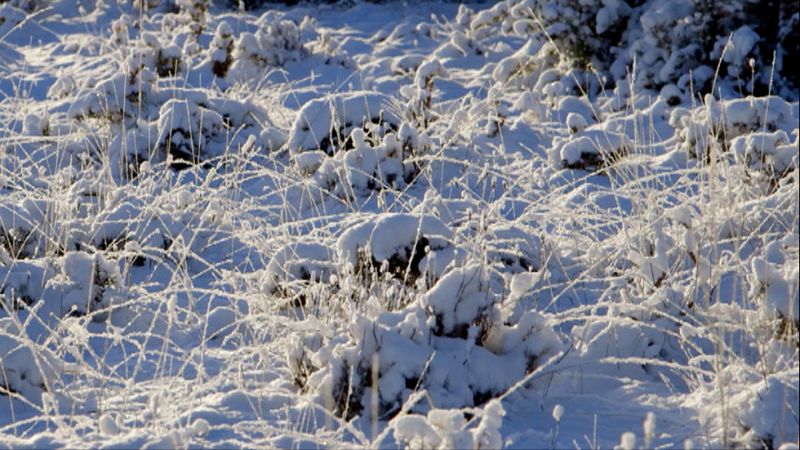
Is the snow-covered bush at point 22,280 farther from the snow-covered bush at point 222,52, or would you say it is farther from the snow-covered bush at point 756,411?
the snow-covered bush at point 222,52

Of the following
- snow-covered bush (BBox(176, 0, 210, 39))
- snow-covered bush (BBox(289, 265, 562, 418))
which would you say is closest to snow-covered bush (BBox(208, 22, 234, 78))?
snow-covered bush (BBox(176, 0, 210, 39))

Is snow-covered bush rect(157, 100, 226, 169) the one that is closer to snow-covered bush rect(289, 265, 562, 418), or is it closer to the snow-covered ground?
the snow-covered ground

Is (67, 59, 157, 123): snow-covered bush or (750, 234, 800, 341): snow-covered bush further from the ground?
(750, 234, 800, 341): snow-covered bush

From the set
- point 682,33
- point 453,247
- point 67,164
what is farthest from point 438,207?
point 682,33

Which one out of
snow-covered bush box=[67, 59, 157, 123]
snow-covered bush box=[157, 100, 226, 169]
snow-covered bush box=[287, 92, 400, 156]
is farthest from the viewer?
snow-covered bush box=[67, 59, 157, 123]

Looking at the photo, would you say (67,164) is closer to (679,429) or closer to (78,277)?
(78,277)

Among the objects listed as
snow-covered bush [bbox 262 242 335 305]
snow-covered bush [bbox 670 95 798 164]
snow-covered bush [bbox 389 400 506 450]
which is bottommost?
snow-covered bush [bbox 262 242 335 305]

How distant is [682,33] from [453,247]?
14.5ft

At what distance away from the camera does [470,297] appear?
10.4 feet

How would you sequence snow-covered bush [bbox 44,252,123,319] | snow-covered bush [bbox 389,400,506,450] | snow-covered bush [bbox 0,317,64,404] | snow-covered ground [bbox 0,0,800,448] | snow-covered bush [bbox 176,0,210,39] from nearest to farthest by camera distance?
1. snow-covered bush [bbox 389,400,506,450]
2. snow-covered ground [bbox 0,0,800,448]
3. snow-covered bush [bbox 0,317,64,404]
4. snow-covered bush [bbox 44,252,123,319]
5. snow-covered bush [bbox 176,0,210,39]

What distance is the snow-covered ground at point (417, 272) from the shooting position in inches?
115

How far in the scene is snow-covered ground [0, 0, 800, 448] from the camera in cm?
292

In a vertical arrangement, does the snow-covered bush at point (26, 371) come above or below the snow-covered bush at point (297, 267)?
below

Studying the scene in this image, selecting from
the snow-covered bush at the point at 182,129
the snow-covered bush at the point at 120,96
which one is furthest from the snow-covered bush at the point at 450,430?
the snow-covered bush at the point at 120,96
